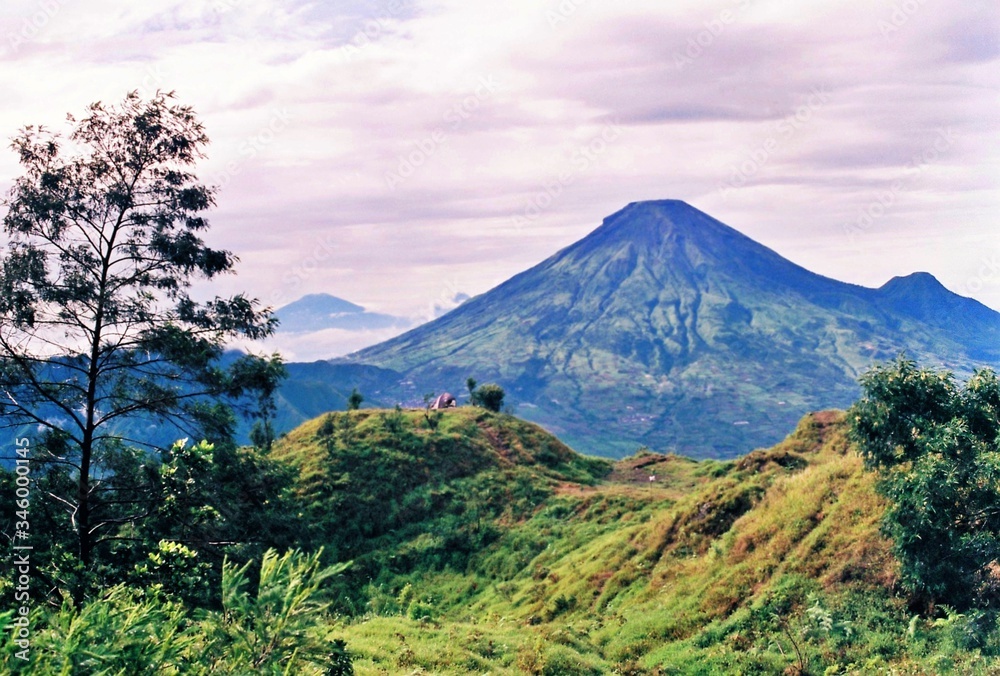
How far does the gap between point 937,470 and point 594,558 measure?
46.4ft

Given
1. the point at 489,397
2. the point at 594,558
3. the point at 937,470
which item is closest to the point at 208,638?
the point at 937,470

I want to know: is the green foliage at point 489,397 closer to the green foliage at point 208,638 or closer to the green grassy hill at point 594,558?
the green grassy hill at point 594,558

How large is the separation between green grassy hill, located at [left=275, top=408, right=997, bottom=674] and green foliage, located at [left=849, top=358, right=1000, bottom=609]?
1221mm

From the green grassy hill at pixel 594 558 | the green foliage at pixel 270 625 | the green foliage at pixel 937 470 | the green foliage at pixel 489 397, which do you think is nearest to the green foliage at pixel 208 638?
the green foliage at pixel 270 625

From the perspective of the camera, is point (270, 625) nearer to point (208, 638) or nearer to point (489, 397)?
point (208, 638)

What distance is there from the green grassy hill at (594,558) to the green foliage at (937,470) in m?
1.22

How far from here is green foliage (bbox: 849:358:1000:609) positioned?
15.1 m

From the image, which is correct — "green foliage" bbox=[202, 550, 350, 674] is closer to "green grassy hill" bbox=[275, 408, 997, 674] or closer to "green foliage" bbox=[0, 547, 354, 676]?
"green foliage" bbox=[0, 547, 354, 676]

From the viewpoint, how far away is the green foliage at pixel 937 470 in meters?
15.1

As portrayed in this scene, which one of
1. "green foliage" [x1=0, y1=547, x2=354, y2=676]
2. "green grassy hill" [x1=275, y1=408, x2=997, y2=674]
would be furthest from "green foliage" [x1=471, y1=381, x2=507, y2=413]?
"green foliage" [x1=0, y1=547, x2=354, y2=676]

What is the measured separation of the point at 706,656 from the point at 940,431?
757 cm

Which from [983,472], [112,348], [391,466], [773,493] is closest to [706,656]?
[983,472]

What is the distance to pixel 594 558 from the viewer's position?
88.6 ft

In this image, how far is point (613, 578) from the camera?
24281 millimetres
